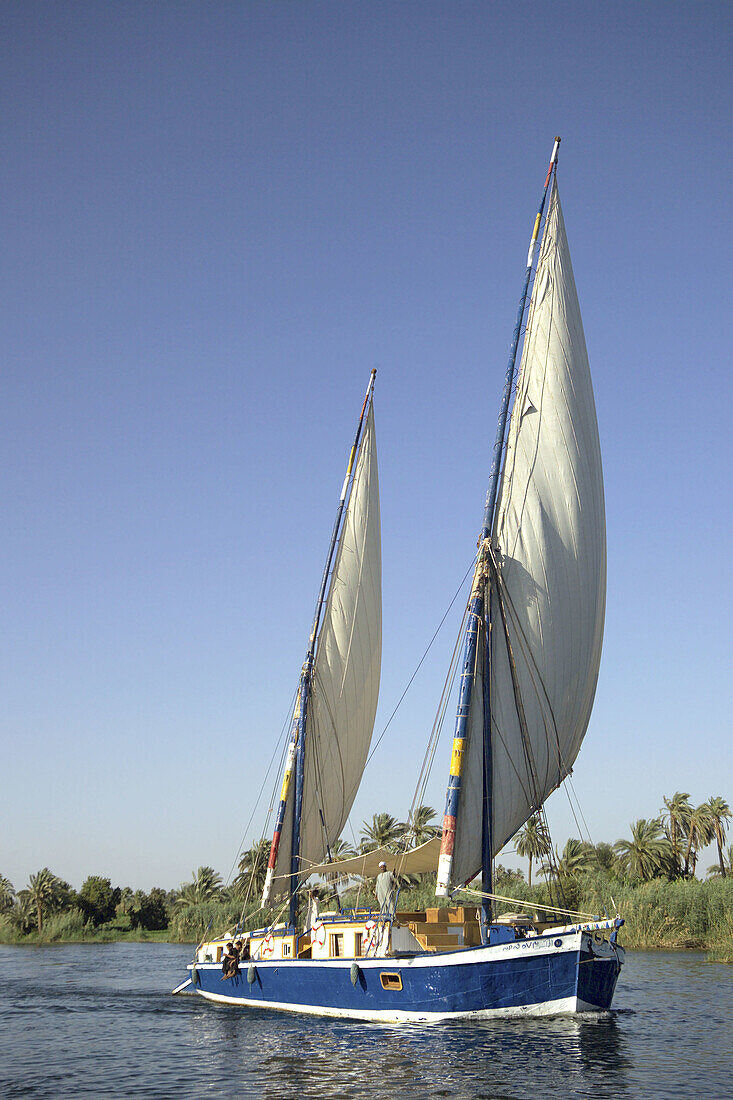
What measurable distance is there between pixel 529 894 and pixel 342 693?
2395 cm

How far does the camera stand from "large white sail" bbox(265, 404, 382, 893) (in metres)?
40.3

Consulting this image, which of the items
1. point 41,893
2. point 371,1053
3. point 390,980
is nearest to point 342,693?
point 390,980

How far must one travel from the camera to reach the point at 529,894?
186 feet

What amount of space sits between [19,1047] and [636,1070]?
17525 mm

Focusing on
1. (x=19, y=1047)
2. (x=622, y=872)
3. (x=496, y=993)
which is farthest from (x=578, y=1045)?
(x=622, y=872)

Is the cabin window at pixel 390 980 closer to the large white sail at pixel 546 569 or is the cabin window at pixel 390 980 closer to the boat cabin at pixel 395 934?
the boat cabin at pixel 395 934

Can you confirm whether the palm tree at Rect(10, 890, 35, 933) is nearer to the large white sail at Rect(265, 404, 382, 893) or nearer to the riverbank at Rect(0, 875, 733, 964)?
the riverbank at Rect(0, 875, 733, 964)

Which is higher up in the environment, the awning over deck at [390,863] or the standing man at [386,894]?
the awning over deck at [390,863]

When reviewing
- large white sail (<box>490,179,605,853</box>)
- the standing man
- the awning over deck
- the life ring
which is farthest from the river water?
large white sail (<box>490,179,605,853</box>)

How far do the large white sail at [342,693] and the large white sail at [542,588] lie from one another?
10345mm

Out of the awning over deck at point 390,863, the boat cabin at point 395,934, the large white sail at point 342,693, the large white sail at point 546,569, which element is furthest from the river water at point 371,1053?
the large white sail at point 342,693

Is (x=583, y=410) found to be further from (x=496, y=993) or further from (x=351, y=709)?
(x=496, y=993)

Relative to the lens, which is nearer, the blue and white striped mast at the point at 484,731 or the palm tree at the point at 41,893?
the blue and white striped mast at the point at 484,731

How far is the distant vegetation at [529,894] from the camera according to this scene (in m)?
50.2
